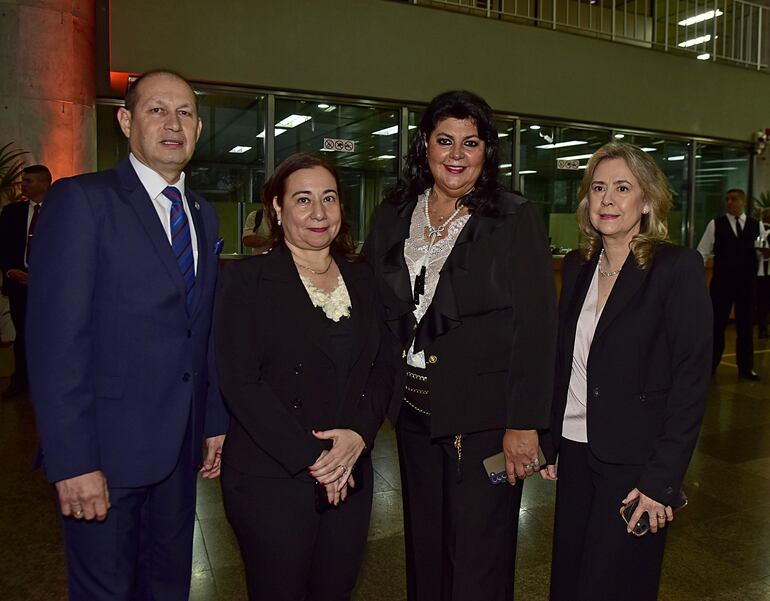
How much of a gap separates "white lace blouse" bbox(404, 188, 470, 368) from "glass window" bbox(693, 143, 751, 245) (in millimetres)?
10301

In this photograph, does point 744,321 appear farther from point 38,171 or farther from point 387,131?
point 38,171

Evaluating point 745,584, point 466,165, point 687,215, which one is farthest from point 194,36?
point 687,215

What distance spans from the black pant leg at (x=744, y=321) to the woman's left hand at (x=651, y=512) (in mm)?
5872

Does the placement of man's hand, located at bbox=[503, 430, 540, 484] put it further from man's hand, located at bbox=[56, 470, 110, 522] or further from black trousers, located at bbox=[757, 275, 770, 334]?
black trousers, located at bbox=[757, 275, 770, 334]

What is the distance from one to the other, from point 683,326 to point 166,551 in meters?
1.71

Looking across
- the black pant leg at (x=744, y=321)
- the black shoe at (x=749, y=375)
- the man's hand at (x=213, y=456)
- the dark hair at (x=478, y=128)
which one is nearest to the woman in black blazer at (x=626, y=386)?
the dark hair at (x=478, y=128)

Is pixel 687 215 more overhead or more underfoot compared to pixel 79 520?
more overhead

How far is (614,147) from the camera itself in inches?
82.5

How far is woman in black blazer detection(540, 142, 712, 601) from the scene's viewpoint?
1.90m

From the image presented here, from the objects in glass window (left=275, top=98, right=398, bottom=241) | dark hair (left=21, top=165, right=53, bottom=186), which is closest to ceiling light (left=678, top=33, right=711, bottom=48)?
glass window (left=275, top=98, right=398, bottom=241)

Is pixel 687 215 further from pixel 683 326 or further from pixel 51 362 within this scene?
pixel 51 362

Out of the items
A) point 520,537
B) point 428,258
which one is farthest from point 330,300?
point 520,537

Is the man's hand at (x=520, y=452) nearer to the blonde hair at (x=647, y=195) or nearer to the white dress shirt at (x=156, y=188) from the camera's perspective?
the blonde hair at (x=647, y=195)

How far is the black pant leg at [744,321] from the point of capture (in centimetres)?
697
